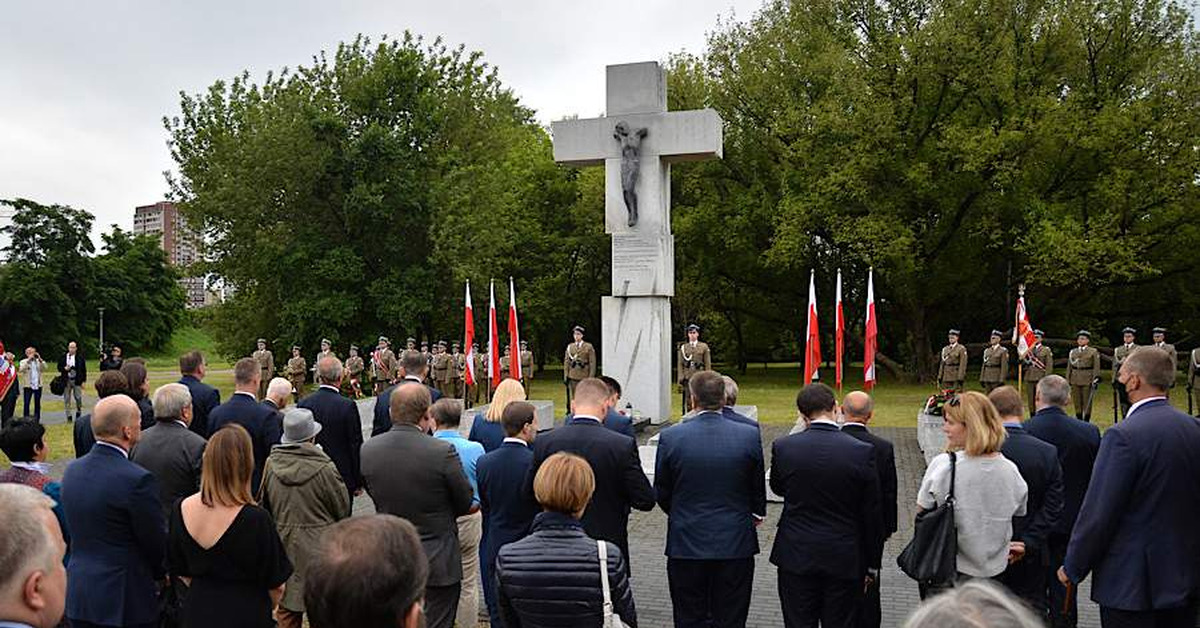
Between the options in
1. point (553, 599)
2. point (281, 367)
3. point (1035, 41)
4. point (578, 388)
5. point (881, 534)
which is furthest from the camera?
point (281, 367)

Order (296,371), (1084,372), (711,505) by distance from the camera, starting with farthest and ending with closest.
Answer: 1. (296,371)
2. (1084,372)
3. (711,505)

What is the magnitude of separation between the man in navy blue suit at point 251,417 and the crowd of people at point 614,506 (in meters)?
1.11

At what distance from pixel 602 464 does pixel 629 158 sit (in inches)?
374

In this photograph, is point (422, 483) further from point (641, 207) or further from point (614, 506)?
point (641, 207)

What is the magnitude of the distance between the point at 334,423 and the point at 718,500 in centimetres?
342

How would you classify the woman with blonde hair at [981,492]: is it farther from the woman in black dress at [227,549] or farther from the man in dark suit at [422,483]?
the woman in black dress at [227,549]

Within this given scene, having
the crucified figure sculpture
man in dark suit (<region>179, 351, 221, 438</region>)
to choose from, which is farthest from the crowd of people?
the crucified figure sculpture

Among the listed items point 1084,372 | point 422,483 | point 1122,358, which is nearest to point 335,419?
point 422,483

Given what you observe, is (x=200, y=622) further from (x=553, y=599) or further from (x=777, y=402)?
(x=777, y=402)

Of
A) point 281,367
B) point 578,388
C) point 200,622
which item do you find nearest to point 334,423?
point 578,388

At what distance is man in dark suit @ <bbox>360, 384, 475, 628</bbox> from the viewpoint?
490 centimetres

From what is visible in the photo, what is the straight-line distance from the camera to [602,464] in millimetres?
5055

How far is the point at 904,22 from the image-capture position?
97.2 feet

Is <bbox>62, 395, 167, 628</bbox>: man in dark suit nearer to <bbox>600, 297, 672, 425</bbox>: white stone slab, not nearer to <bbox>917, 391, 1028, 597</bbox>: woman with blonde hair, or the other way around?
<bbox>917, 391, 1028, 597</bbox>: woman with blonde hair
